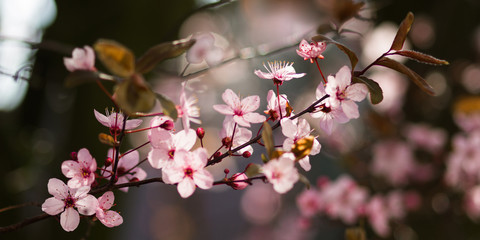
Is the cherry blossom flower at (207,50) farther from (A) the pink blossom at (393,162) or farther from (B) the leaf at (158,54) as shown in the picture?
(A) the pink blossom at (393,162)

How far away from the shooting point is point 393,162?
1249 millimetres

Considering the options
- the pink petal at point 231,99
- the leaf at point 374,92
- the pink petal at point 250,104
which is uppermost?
the leaf at point 374,92

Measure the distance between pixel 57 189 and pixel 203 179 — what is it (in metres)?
0.15

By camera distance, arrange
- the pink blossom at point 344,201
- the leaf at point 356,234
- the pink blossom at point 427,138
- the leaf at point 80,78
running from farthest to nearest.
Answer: the pink blossom at point 427,138 < the pink blossom at point 344,201 < the leaf at point 356,234 < the leaf at point 80,78

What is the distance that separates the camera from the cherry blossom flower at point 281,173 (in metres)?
0.32

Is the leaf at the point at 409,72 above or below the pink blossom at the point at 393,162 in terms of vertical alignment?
above

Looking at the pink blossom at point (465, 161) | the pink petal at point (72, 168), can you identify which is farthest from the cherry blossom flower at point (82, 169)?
the pink blossom at point (465, 161)

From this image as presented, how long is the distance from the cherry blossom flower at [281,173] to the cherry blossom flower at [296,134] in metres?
0.05

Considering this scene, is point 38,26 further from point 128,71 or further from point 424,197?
point 424,197

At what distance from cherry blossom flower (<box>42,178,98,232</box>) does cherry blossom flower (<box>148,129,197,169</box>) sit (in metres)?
0.07

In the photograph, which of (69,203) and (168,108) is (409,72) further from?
(69,203)

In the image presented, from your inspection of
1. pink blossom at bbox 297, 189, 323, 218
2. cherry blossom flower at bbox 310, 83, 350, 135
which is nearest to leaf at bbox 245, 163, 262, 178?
cherry blossom flower at bbox 310, 83, 350, 135

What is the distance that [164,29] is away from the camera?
48.8 inches

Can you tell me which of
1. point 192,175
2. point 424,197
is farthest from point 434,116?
point 192,175
